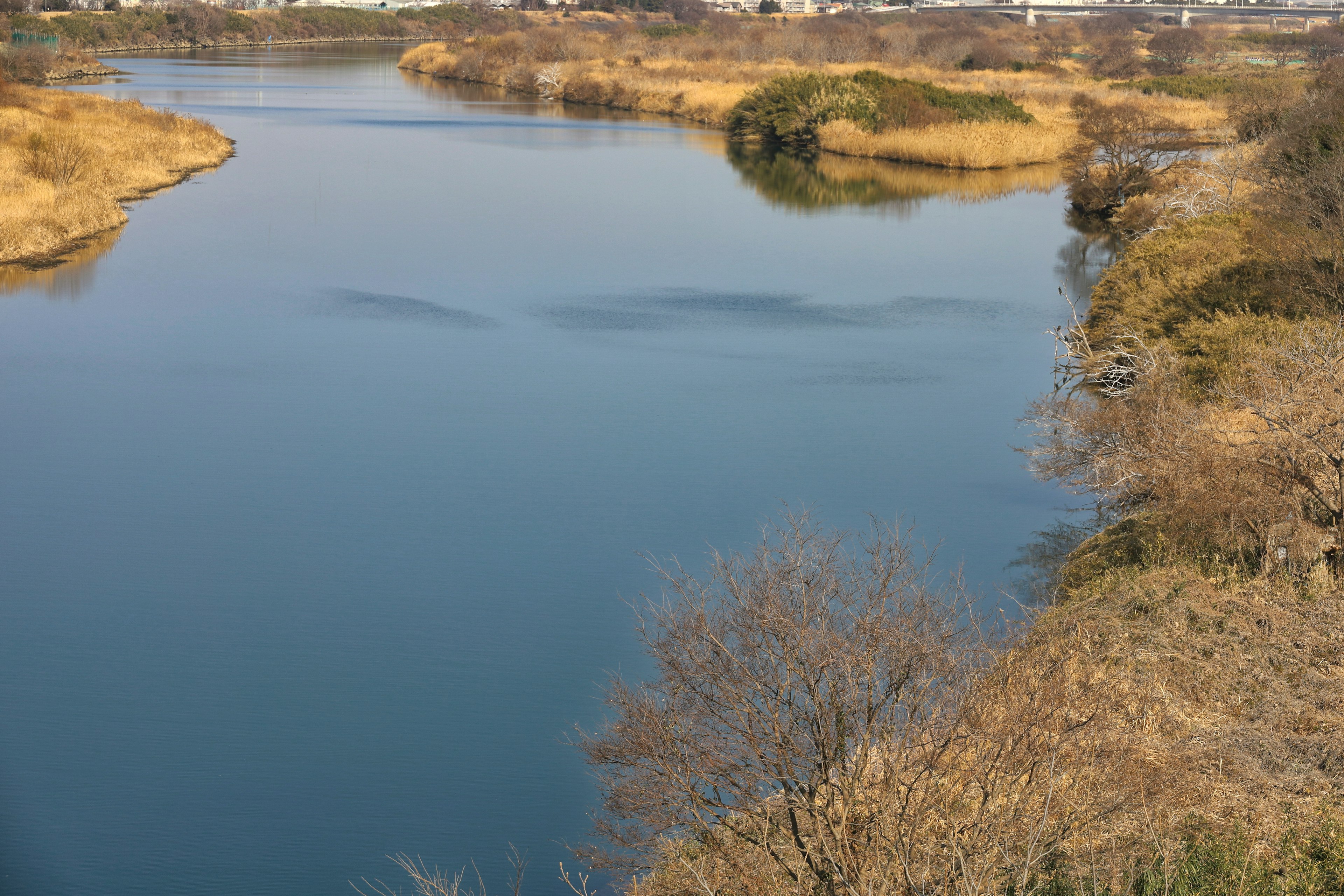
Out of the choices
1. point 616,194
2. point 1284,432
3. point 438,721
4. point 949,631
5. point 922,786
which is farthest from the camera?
point 616,194

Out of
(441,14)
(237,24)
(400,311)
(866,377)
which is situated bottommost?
(866,377)

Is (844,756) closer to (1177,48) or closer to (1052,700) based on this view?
Result: (1052,700)

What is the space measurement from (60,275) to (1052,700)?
21.8 m

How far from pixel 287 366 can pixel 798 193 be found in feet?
66.2

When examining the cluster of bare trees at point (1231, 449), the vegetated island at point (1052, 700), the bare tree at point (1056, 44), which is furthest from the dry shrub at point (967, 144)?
the bare tree at point (1056, 44)

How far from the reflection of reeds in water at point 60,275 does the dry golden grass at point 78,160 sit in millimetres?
365

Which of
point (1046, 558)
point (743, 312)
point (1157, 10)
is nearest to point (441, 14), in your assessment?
point (1157, 10)

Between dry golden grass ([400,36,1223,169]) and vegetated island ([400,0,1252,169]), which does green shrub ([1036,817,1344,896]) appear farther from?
dry golden grass ([400,36,1223,169])

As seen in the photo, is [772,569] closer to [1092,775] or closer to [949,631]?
[949,631]

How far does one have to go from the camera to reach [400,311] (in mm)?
22516

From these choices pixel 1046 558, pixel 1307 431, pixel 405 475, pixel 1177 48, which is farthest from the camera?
pixel 1177 48

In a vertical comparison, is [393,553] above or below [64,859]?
above

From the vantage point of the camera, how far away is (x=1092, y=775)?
7.79 meters

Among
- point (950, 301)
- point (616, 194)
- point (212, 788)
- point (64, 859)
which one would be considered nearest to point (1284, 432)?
point (212, 788)
